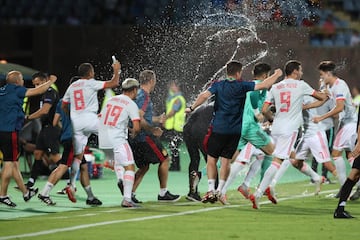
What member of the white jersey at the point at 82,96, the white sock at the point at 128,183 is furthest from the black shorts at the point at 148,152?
the white sock at the point at 128,183

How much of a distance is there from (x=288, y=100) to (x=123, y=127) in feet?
8.19

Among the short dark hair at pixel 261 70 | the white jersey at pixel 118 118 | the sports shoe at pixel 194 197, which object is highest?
the short dark hair at pixel 261 70

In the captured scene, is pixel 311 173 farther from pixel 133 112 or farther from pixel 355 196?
pixel 133 112

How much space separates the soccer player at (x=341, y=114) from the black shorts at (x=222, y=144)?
5.98 ft

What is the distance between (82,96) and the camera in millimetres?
18016

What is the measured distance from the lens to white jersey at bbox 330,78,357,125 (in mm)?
18547

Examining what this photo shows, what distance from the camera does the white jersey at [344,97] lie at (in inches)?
730

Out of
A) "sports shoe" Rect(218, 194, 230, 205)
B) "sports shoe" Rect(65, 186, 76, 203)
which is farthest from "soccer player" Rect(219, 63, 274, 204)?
"sports shoe" Rect(65, 186, 76, 203)

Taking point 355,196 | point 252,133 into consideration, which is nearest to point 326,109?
point 355,196

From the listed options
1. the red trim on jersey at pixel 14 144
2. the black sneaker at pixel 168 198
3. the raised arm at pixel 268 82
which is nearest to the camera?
the raised arm at pixel 268 82

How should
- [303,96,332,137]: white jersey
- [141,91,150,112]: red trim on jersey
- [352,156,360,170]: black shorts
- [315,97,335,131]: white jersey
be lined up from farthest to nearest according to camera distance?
1. [315,97,335,131]: white jersey
2. [303,96,332,137]: white jersey
3. [141,91,150,112]: red trim on jersey
4. [352,156,360,170]: black shorts

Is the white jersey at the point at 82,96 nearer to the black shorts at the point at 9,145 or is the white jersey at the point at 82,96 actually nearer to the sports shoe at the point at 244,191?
the black shorts at the point at 9,145

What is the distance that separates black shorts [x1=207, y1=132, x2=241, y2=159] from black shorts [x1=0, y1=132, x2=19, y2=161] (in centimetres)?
302

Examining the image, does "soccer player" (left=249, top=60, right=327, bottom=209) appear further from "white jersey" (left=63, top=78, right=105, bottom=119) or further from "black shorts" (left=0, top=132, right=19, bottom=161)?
"black shorts" (left=0, top=132, right=19, bottom=161)
